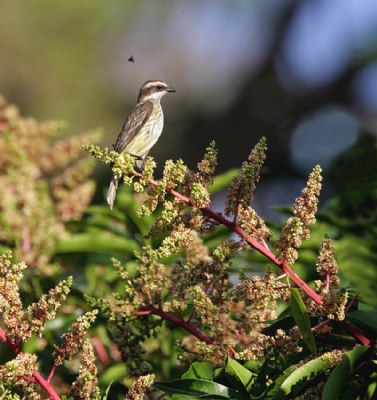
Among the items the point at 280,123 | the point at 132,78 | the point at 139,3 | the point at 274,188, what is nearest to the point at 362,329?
the point at 274,188

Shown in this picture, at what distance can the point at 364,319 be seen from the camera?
197 cm

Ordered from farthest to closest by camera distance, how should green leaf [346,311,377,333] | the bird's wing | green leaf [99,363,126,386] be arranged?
the bird's wing
green leaf [99,363,126,386]
green leaf [346,311,377,333]

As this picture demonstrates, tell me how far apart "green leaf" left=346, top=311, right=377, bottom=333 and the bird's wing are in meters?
3.90

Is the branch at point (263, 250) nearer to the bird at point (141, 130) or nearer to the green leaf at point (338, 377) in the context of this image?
the green leaf at point (338, 377)

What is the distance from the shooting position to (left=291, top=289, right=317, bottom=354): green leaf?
194cm

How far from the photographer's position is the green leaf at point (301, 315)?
6.36 feet

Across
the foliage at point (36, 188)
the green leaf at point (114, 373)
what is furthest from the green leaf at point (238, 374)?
the foliage at point (36, 188)

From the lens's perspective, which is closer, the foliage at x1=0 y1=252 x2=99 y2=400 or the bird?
the foliage at x1=0 y1=252 x2=99 y2=400

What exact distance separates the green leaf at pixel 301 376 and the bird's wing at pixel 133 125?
3.95 m

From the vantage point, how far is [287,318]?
2.11 meters

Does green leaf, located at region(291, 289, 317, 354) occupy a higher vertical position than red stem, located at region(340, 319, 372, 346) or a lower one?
lower

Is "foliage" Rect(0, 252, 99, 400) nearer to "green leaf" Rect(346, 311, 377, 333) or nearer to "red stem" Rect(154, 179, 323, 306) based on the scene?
"red stem" Rect(154, 179, 323, 306)

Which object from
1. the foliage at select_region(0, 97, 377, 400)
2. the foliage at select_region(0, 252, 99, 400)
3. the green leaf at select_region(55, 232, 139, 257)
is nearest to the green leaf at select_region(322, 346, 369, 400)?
the foliage at select_region(0, 97, 377, 400)

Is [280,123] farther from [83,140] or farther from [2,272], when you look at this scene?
[2,272]
